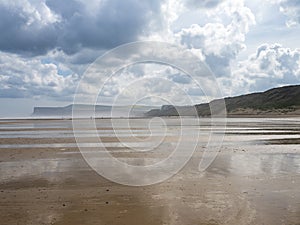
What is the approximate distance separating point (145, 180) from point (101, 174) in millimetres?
1972

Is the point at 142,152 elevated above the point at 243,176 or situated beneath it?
elevated above

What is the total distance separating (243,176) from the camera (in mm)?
13055

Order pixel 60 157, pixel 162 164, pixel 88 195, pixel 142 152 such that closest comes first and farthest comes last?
pixel 88 195 < pixel 162 164 < pixel 60 157 < pixel 142 152

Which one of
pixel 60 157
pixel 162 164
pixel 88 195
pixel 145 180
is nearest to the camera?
pixel 88 195

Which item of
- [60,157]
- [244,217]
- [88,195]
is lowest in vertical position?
[244,217]

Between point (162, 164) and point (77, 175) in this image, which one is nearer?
point (77, 175)

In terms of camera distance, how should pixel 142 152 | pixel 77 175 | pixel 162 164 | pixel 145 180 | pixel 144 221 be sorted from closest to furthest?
pixel 144 221
pixel 145 180
pixel 77 175
pixel 162 164
pixel 142 152

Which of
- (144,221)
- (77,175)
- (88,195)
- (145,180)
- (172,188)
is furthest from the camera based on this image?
(77,175)

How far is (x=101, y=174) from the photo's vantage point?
13438mm

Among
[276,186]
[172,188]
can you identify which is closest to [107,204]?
[172,188]

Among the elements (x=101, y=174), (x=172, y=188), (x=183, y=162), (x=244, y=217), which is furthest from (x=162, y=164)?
(x=244, y=217)

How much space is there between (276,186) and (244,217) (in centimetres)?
368

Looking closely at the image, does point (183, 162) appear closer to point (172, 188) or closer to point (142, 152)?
point (142, 152)

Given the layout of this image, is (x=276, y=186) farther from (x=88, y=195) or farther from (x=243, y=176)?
(x=88, y=195)
